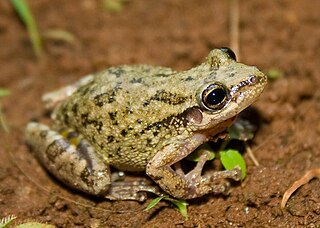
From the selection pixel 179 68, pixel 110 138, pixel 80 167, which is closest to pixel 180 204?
pixel 110 138

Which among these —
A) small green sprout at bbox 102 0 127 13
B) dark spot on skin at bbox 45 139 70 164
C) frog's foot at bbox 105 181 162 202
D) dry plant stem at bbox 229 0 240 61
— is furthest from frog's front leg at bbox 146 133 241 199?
small green sprout at bbox 102 0 127 13

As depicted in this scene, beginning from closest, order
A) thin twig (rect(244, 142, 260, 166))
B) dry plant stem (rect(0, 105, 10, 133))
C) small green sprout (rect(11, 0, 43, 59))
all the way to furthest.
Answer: thin twig (rect(244, 142, 260, 166)) < dry plant stem (rect(0, 105, 10, 133)) < small green sprout (rect(11, 0, 43, 59))

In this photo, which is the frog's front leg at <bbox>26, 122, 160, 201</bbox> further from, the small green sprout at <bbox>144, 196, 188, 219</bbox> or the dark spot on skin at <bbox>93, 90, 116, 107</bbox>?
the dark spot on skin at <bbox>93, 90, 116, 107</bbox>

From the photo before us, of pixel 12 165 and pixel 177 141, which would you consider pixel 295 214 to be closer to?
pixel 177 141

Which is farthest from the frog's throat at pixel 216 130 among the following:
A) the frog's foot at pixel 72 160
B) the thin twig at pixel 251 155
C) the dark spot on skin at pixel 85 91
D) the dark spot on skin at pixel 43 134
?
the dark spot on skin at pixel 43 134

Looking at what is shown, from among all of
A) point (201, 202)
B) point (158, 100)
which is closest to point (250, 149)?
point (201, 202)

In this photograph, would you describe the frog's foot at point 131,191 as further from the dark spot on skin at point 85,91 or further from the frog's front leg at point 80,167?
the dark spot on skin at point 85,91

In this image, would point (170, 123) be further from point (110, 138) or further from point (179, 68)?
point (179, 68)
